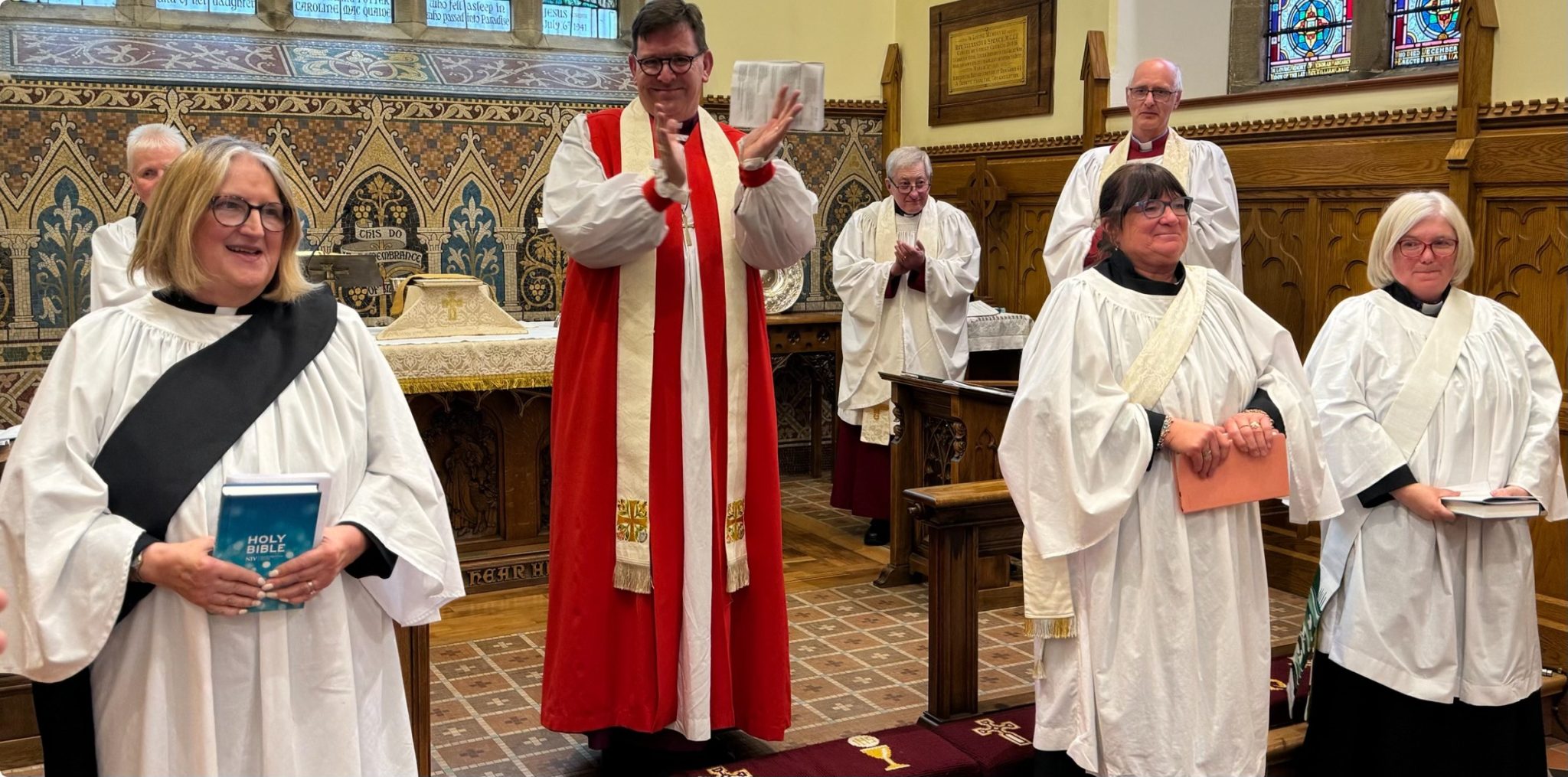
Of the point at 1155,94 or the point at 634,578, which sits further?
the point at 1155,94

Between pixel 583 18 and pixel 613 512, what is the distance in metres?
5.72

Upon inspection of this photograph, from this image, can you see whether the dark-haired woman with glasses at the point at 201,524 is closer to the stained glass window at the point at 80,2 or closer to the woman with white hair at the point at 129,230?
the woman with white hair at the point at 129,230

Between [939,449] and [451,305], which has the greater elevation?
[451,305]

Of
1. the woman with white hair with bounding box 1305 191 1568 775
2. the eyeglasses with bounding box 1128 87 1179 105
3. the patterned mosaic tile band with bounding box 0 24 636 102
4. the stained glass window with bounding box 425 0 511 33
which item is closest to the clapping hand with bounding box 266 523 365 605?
the woman with white hair with bounding box 1305 191 1568 775

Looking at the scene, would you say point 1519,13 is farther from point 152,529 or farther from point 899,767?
point 152,529

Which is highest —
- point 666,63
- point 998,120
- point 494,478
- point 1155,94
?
point 998,120

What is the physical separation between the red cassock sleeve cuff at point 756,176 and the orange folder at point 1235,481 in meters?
1.19

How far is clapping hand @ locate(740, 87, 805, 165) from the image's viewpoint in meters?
3.28

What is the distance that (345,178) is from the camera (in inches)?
300

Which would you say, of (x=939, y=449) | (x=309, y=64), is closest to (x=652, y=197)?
(x=939, y=449)

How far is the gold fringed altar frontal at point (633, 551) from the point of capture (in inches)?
140

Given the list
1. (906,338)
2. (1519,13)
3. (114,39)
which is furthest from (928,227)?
(114,39)

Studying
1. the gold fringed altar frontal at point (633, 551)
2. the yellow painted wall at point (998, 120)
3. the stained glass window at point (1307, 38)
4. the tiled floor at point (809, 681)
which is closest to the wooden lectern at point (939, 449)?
the tiled floor at point (809, 681)

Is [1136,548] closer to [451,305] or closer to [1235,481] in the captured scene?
[1235,481]
